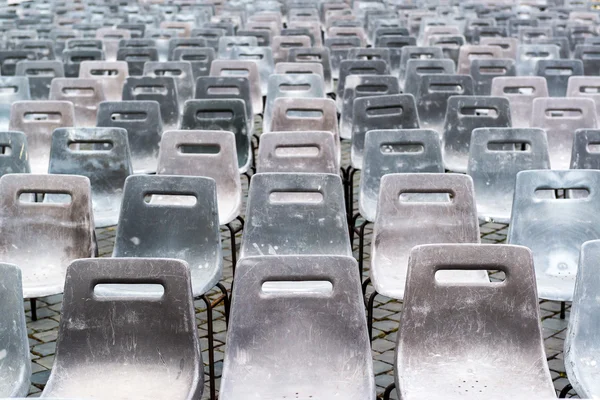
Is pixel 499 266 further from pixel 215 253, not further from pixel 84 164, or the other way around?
pixel 84 164

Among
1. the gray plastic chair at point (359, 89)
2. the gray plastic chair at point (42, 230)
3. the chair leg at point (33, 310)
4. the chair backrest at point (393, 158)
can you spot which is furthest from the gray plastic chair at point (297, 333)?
the gray plastic chair at point (359, 89)

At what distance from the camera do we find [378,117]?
6789 mm

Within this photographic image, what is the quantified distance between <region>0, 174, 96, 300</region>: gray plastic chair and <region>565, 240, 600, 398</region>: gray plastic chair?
92.7 inches

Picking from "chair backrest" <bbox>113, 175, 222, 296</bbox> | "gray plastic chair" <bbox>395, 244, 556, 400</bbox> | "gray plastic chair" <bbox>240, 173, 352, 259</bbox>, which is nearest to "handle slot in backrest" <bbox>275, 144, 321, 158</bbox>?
"gray plastic chair" <bbox>240, 173, 352, 259</bbox>

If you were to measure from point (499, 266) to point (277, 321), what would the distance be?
0.84 metres

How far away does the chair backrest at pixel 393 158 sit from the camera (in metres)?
5.63

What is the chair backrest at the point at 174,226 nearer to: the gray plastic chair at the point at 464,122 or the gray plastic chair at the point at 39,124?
the gray plastic chair at the point at 39,124

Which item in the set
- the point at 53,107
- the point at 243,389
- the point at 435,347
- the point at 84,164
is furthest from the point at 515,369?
the point at 53,107

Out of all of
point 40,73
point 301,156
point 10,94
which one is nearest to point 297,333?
point 301,156

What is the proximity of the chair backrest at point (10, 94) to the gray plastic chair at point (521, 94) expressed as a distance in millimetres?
3809

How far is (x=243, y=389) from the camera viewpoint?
3.41 m

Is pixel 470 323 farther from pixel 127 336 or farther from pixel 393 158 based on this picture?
pixel 393 158

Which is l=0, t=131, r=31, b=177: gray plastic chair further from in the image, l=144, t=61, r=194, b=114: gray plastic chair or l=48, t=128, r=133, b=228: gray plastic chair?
l=144, t=61, r=194, b=114: gray plastic chair

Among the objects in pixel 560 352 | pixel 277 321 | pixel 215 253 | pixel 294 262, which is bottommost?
pixel 560 352
